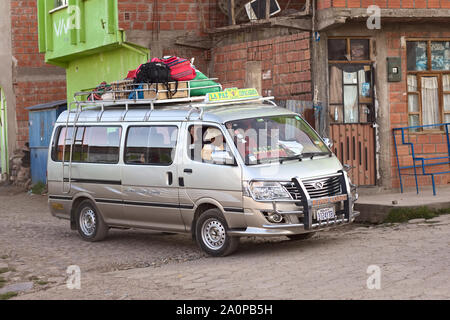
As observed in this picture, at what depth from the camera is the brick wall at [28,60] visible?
25.5 metres

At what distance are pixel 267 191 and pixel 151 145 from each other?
7.11 ft

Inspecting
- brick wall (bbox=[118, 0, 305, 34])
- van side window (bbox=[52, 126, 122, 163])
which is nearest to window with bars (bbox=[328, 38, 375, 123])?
brick wall (bbox=[118, 0, 305, 34])

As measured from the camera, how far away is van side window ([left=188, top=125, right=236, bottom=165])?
10.4 m

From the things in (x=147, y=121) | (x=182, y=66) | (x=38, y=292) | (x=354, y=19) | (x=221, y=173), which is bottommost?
(x=38, y=292)

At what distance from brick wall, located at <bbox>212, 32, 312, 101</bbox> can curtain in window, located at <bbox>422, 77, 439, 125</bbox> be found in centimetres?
247

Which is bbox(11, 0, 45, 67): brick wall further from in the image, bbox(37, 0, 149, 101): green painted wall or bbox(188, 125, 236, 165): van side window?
bbox(188, 125, 236, 165): van side window

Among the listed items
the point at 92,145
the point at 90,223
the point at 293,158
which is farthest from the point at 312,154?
the point at 90,223

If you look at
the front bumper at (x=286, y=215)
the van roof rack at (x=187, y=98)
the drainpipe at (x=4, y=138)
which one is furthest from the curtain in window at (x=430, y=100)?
the drainpipe at (x=4, y=138)

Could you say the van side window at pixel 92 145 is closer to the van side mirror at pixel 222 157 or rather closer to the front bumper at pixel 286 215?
the van side mirror at pixel 222 157
